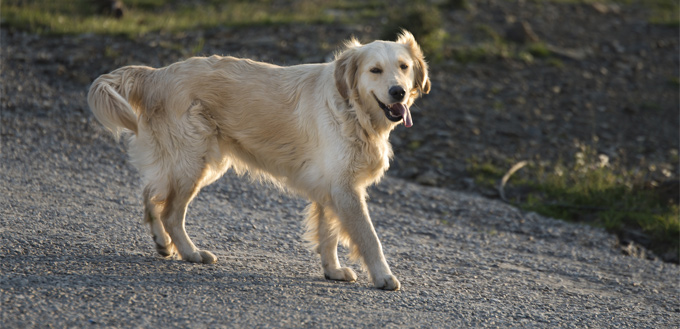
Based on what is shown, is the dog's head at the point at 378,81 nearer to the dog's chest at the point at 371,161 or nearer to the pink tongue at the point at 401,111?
the pink tongue at the point at 401,111

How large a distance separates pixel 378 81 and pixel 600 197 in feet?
15.7

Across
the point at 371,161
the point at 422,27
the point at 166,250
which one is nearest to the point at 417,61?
the point at 371,161

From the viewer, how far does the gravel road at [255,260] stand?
165 inches

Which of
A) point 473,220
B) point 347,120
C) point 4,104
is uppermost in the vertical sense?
point 347,120

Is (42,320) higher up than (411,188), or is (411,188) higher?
(42,320)

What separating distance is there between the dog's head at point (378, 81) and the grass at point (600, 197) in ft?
13.1

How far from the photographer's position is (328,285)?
5016 mm

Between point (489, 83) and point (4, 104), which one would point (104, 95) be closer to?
point (4, 104)

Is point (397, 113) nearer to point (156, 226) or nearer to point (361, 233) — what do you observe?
point (361, 233)

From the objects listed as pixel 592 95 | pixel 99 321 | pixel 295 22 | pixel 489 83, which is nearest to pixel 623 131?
pixel 592 95

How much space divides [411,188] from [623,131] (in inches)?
169

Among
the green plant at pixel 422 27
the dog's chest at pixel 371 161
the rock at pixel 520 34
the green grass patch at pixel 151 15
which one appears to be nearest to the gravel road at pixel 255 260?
the dog's chest at pixel 371 161

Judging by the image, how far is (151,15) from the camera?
1341 centimetres

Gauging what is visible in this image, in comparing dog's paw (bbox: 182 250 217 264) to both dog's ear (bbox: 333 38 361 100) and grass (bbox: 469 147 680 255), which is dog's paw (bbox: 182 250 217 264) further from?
grass (bbox: 469 147 680 255)
